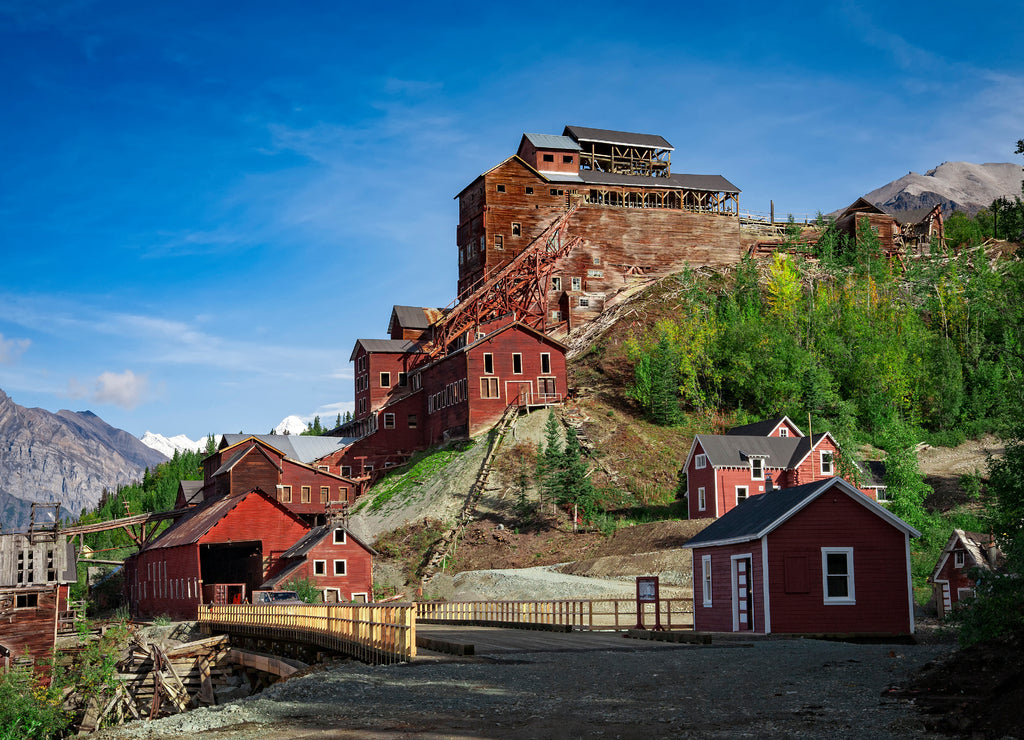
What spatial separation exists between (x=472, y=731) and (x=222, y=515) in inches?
1837

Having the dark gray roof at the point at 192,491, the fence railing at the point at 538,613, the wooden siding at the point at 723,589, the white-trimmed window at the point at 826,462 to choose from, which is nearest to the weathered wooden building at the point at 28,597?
the fence railing at the point at 538,613

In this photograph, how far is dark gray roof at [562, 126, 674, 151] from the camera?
100938 mm

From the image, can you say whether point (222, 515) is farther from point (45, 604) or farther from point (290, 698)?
point (290, 698)

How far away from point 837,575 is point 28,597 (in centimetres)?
3668

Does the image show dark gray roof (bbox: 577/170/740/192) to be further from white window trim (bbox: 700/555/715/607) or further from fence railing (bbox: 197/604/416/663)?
white window trim (bbox: 700/555/715/607)

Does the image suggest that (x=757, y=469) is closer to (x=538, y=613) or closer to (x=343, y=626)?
(x=538, y=613)

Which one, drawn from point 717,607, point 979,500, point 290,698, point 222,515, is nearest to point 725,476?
point 979,500

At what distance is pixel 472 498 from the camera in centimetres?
6338

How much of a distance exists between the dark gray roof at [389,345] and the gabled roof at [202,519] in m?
21.2

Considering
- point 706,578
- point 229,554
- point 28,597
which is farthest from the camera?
point 229,554

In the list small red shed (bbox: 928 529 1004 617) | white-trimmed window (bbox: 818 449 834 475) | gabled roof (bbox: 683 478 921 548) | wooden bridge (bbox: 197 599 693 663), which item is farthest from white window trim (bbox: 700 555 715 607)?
white-trimmed window (bbox: 818 449 834 475)

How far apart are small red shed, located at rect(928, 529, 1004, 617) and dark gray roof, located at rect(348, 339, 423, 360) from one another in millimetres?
51679

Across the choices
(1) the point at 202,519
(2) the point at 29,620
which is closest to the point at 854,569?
(2) the point at 29,620

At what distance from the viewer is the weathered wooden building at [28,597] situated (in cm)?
4425
